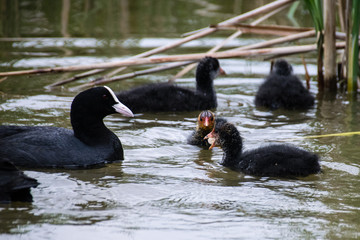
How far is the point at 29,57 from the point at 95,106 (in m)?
5.06

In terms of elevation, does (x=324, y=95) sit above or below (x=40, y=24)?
below

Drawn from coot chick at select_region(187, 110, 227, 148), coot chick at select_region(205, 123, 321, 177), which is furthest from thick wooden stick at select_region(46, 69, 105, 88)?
coot chick at select_region(205, 123, 321, 177)

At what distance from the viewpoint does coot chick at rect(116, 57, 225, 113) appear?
8680 millimetres

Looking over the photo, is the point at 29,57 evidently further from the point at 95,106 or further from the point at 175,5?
the point at 175,5

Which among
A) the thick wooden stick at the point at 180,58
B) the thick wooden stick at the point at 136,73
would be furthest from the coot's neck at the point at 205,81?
the thick wooden stick at the point at 136,73

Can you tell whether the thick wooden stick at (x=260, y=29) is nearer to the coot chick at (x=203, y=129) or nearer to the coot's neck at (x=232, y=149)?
the coot chick at (x=203, y=129)

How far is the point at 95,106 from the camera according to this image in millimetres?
6746

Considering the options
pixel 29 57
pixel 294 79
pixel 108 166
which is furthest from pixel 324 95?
pixel 29 57

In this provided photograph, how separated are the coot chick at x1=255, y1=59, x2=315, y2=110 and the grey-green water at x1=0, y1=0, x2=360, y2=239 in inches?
6.6

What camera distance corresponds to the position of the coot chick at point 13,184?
5.11 m

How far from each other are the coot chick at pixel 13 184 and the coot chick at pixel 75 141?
42.8 inches

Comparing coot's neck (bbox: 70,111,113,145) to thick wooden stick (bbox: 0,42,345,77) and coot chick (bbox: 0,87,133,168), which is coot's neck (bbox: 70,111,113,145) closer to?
coot chick (bbox: 0,87,133,168)

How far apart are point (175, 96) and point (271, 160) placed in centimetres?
286

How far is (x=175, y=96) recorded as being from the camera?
8805 millimetres
